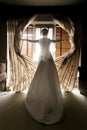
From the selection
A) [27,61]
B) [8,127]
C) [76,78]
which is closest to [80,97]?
[76,78]

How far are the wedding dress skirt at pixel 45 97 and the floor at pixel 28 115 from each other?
9 cm

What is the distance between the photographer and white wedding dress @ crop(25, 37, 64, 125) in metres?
2.22

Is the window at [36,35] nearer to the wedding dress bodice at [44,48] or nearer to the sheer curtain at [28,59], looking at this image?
the sheer curtain at [28,59]

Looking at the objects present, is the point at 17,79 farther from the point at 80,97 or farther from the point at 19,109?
the point at 80,97

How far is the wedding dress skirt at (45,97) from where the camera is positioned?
2215 millimetres

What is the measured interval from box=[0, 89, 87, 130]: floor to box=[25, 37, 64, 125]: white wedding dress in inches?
3.4

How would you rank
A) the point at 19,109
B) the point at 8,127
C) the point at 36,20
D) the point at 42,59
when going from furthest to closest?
the point at 36,20 < the point at 42,59 < the point at 19,109 < the point at 8,127

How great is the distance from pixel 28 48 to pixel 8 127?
5.62ft

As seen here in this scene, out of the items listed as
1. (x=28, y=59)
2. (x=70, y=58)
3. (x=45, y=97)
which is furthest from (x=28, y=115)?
(x=70, y=58)

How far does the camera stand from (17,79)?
3.07 meters

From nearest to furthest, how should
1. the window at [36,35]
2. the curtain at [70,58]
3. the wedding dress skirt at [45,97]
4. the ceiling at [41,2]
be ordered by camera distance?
the wedding dress skirt at [45,97]
the ceiling at [41,2]
the curtain at [70,58]
the window at [36,35]

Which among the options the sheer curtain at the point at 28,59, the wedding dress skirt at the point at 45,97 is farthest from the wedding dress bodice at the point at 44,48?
the sheer curtain at the point at 28,59

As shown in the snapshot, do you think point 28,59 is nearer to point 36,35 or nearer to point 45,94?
point 36,35

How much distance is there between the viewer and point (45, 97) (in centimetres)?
242
